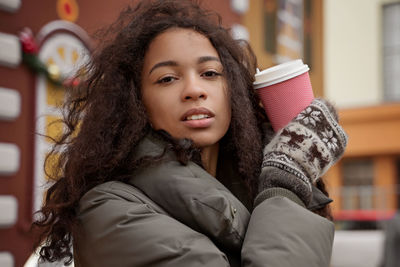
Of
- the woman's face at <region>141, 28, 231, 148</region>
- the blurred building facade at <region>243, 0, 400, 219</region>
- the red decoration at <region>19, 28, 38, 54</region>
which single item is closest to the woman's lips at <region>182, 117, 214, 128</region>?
the woman's face at <region>141, 28, 231, 148</region>

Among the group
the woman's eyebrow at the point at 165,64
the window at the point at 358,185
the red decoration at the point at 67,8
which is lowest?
the window at the point at 358,185

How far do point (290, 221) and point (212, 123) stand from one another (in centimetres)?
37

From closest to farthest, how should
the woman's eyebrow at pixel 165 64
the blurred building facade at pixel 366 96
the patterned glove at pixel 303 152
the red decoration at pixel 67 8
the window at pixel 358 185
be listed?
the patterned glove at pixel 303 152, the woman's eyebrow at pixel 165 64, the red decoration at pixel 67 8, the window at pixel 358 185, the blurred building facade at pixel 366 96

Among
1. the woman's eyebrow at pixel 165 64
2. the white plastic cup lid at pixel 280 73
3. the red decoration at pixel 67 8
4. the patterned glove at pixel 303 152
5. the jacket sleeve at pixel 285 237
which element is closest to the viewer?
the jacket sleeve at pixel 285 237

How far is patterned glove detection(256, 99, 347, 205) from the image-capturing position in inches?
56.2

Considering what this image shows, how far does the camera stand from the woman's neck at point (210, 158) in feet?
5.25

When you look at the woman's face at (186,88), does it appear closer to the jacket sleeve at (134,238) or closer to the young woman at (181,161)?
the young woman at (181,161)

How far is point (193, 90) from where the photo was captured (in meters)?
1.49

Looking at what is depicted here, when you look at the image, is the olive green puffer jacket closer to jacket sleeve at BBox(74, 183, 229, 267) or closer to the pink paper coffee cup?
jacket sleeve at BBox(74, 183, 229, 267)

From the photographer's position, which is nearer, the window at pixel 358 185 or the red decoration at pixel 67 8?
the red decoration at pixel 67 8

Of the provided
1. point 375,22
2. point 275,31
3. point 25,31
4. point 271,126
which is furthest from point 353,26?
point 271,126

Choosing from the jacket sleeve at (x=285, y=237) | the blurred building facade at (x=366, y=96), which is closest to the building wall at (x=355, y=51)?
the blurred building facade at (x=366, y=96)

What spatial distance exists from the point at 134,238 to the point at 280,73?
26.4 inches

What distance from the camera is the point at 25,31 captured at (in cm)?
393
